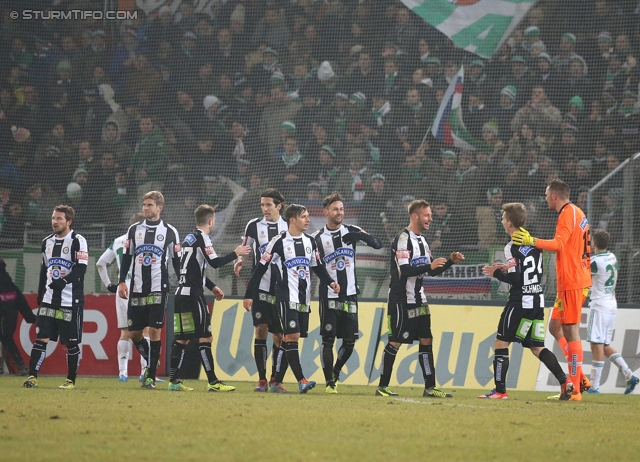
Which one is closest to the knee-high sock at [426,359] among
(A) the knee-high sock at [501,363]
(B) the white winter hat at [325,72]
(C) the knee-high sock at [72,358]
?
(A) the knee-high sock at [501,363]

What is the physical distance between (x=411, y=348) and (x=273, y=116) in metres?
7.44

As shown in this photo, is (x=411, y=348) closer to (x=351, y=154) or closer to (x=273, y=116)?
(x=351, y=154)

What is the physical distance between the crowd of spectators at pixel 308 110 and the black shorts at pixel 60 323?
6.35 meters

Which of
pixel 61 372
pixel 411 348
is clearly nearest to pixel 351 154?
pixel 411 348

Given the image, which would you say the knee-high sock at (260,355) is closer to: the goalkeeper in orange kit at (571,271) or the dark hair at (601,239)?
the goalkeeper in orange kit at (571,271)

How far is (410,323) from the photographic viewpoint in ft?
A: 33.2

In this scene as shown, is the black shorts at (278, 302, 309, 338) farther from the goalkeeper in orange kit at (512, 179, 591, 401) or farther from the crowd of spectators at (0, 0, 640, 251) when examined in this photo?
the crowd of spectators at (0, 0, 640, 251)

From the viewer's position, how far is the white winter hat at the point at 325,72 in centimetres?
1958

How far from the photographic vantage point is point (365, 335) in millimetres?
13602

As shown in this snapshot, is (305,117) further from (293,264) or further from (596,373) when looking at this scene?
(293,264)

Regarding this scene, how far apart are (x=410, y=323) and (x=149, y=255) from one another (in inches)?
130

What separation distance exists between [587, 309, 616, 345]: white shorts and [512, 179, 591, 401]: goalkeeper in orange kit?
2.10m

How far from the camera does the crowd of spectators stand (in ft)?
57.3

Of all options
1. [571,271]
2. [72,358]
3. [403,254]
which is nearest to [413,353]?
[571,271]
